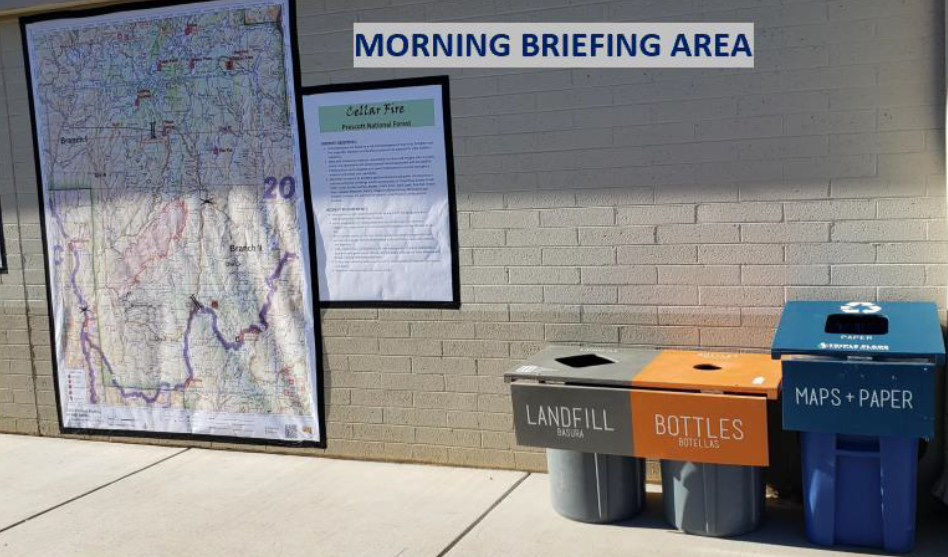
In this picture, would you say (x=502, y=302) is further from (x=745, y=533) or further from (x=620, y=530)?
(x=745, y=533)

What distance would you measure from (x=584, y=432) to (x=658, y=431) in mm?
346

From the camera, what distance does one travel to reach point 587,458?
4.69m

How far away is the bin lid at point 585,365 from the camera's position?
4602 mm

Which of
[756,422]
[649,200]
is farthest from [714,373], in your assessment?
[649,200]

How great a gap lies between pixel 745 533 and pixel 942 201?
5.81 ft

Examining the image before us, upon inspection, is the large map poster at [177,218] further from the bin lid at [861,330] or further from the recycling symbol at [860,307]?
the recycling symbol at [860,307]

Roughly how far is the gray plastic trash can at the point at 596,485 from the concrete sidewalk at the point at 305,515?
0.21ft

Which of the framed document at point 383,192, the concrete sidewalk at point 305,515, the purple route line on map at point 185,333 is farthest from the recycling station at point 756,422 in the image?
the purple route line on map at point 185,333

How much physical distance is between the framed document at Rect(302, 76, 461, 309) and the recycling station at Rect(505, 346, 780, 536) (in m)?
1.10

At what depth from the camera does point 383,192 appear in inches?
224

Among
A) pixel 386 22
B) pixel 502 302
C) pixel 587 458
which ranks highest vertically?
pixel 386 22

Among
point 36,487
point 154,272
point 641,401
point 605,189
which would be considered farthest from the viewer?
point 154,272

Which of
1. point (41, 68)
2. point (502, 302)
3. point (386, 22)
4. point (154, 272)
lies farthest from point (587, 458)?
point (41, 68)

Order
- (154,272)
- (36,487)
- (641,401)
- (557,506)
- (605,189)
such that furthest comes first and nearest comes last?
(154,272), (36,487), (605,189), (557,506), (641,401)
